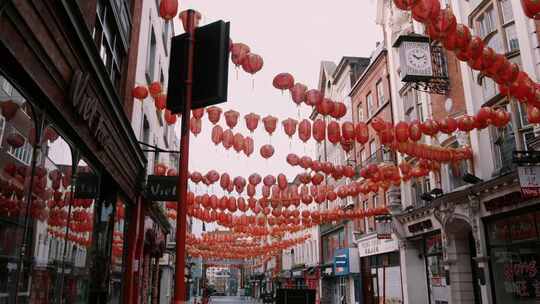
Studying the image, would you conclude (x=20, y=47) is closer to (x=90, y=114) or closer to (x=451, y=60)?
(x=90, y=114)

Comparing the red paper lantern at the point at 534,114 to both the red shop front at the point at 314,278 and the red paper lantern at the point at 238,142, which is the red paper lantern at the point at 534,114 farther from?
the red shop front at the point at 314,278

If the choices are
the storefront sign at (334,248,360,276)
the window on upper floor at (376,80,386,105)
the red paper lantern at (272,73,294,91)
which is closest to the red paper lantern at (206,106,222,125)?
the red paper lantern at (272,73,294,91)

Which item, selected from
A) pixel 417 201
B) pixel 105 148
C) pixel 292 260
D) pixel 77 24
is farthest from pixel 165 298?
pixel 292 260

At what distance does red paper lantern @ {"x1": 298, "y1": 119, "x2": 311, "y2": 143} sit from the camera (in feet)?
43.6

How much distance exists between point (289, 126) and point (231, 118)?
1788 millimetres

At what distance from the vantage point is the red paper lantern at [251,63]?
9.66 metres

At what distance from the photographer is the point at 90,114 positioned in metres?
6.24

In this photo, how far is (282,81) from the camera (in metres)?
10.9

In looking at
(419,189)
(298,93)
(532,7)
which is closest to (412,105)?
(419,189)

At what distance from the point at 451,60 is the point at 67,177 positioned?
17.5 meters

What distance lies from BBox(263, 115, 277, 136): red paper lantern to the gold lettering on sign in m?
6.03

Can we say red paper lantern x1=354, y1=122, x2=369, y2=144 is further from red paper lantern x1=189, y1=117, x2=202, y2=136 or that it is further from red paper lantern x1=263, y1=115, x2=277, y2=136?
red paper lantern x1=189, y1=117, x2=202, y2=136

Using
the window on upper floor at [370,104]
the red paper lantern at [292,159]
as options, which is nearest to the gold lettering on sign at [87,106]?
the red paper lantern at [292,159]

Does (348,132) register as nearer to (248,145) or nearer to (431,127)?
(431,127)
